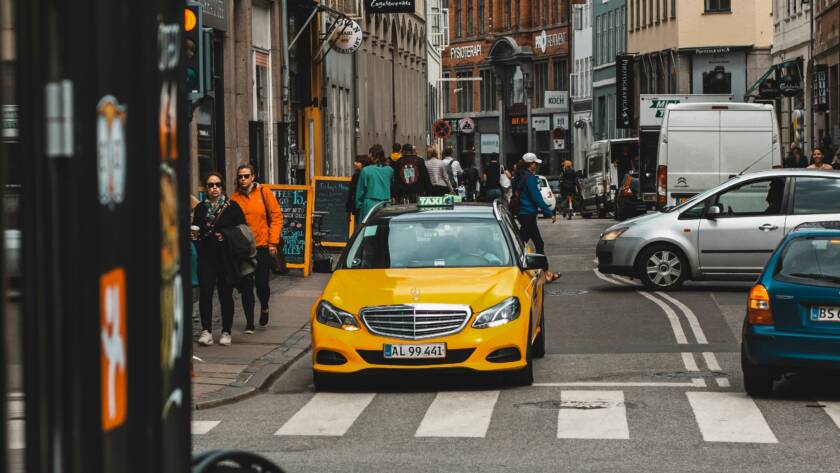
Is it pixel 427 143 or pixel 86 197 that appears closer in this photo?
pixel 86 197

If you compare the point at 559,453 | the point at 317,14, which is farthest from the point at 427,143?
the point at 559,453

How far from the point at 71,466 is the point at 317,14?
33010 mm

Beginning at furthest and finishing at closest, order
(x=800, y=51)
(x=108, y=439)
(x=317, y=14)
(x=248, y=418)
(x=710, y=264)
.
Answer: (x=800, y=51)
(x=317, y=14)
(x=710, y=264)
(x=248, y=418)
(x=108, y=439)

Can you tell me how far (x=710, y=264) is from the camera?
2291 centimetres

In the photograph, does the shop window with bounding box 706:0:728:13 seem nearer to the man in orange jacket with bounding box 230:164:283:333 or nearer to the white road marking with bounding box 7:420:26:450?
the man in orange jacket with bounding box 230:164:283:333

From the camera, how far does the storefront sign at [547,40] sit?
101 meters

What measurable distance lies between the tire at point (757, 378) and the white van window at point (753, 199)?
9.85 m

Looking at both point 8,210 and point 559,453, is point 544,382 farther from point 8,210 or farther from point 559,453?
point 8,210

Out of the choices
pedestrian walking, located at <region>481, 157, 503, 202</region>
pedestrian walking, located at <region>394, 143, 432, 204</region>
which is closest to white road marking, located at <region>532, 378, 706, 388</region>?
pedestrian walking, located at <region>394, 143, 432, 204</region>

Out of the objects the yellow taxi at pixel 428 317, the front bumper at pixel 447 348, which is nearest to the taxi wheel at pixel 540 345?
the yellow taxi at pixel 428 317

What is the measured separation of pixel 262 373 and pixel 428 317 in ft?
6.67

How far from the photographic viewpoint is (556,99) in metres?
97.7

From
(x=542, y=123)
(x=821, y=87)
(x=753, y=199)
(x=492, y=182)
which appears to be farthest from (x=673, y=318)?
(x=542, y=123)

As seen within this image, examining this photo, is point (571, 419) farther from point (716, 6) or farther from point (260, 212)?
point (716, 6)
